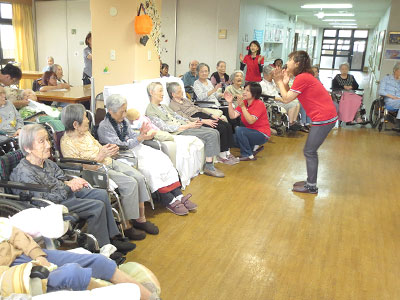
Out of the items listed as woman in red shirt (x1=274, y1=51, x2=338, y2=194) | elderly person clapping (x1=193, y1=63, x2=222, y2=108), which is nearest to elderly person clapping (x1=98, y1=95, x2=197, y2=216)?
woman in red shirt (x1=274, y1=51, x2=338, y2=194)

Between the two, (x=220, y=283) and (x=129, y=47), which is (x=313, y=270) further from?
(x=129, y=47)

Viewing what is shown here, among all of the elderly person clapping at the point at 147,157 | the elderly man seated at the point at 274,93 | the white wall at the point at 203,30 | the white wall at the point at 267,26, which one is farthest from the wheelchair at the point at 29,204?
the white wall at the point at 267,26

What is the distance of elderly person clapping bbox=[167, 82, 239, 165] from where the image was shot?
15.2 ft

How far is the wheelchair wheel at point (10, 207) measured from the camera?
211 centimetres

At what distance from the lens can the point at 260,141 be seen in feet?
16.3

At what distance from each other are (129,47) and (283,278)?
128 inches

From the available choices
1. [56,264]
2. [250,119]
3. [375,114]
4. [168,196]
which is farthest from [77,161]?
[375,114]

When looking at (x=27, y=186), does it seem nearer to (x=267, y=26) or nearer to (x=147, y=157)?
(x=147, y=157)

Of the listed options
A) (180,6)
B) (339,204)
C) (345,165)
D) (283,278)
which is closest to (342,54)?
(180,6)

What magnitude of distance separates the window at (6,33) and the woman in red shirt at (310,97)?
7.79 m

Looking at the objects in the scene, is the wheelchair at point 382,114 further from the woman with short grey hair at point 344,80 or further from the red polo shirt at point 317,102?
the red polo shirt at point 317,102

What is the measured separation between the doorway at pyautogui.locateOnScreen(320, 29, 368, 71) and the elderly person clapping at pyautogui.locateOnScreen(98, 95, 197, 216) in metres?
20.3

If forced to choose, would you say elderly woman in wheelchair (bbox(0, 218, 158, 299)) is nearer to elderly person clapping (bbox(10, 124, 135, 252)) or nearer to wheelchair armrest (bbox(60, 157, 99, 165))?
elderly person clapping (bbox(10, 124, 135, 252))

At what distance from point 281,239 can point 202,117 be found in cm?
225
